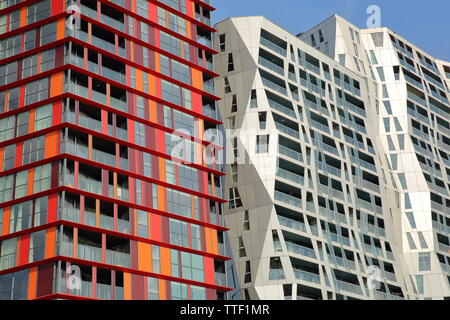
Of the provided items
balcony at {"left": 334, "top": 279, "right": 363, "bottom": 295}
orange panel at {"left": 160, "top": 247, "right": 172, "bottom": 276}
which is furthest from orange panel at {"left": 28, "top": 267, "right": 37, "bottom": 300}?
balcony at {"left": 334, "top": 279, "right": 363, "bottom": 295}

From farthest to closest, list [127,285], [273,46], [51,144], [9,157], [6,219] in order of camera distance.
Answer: [273,46] < [9,157] < [51,144] < [6,219] < [127,285]

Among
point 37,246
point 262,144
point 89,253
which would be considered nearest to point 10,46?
point 37,246

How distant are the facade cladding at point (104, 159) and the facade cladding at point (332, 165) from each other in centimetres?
922

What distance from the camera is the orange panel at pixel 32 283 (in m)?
58.7

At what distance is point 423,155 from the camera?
11225cm

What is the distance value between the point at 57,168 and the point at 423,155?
68.0m

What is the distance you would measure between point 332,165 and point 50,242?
48.0 meters

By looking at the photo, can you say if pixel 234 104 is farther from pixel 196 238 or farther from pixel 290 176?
pixel 196 238

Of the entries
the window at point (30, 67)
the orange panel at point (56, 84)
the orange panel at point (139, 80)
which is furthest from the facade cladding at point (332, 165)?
the window at point (30, 67)

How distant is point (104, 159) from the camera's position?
217 feet

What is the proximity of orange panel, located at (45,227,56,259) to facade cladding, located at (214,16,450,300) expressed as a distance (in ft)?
91.1

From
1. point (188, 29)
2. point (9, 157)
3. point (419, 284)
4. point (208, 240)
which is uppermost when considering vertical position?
point (188, 29)
